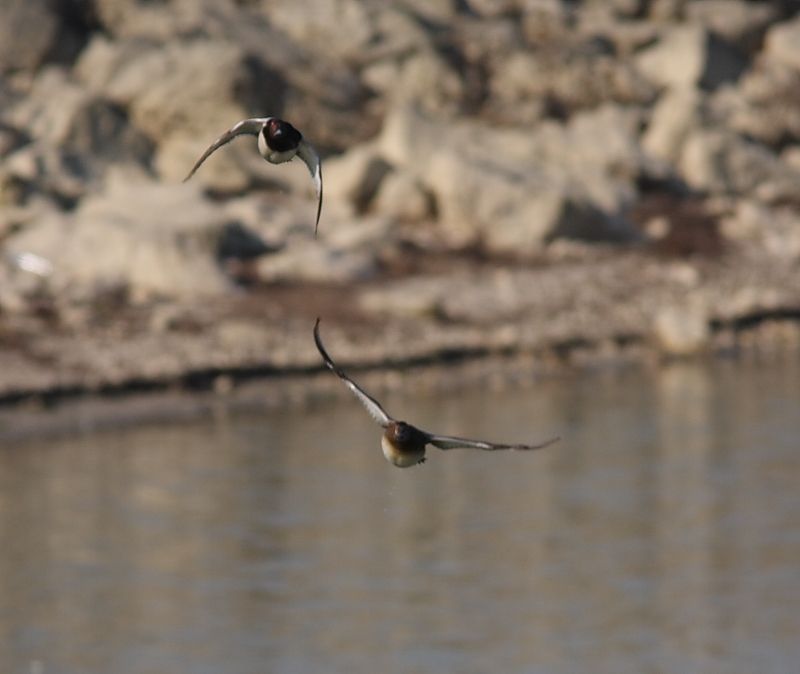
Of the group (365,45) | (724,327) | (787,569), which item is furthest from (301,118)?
(787,569)

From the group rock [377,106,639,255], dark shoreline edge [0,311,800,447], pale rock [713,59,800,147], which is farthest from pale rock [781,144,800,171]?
dark shoreline edge [0,311,800,447]

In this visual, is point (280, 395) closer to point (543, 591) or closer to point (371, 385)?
point (371, 385)

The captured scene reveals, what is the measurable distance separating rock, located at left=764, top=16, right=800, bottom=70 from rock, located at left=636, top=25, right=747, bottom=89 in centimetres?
151

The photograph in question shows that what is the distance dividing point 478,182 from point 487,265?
1.22 m

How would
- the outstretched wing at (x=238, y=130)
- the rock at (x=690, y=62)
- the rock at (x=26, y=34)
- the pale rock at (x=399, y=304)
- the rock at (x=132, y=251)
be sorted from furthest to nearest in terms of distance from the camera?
the rock at (x=690, y=62)
the rock at (x=26, y=34)
the pale rock at (x=399, y=304)
the rock at (x=132, y=251)
the outstretched wing at (x=238, y=130)

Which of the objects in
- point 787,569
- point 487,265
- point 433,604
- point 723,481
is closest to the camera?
point 433,604

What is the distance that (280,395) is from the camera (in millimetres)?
19281

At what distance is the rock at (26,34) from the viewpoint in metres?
26.5

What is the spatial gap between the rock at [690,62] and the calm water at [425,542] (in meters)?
11.0

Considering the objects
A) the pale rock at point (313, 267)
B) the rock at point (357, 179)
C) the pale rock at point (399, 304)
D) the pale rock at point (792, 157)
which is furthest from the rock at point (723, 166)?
the pale rock at point (399, 304)

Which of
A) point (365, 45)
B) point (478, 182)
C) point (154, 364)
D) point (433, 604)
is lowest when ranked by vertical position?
point (433, 604)

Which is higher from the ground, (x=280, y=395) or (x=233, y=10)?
(x=233, y=10)

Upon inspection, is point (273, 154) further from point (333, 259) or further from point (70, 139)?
point (70, 139)

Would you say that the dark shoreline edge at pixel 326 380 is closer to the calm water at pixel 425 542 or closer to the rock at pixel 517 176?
the calm water at pixel 425 542
